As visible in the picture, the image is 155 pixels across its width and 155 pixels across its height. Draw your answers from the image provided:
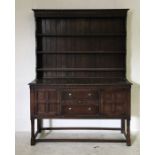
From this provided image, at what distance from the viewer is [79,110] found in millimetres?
3369

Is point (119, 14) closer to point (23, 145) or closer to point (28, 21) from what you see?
point (28, 21)

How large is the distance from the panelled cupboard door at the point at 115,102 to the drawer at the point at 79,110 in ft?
0.37

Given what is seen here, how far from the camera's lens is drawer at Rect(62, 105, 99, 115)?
3.36 m

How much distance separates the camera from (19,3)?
3875mm

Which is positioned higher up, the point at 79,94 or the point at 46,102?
the point at 79,94

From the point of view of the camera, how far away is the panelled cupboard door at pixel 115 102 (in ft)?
11.0

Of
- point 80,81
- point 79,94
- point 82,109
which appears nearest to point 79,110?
point 82,109

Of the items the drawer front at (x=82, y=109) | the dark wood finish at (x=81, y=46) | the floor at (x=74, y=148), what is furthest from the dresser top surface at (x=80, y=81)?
the floor at (x=74, y=148)

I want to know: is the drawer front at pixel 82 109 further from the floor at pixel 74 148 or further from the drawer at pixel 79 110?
the floor at pixel 74 148

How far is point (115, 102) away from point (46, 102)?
3.22 ft

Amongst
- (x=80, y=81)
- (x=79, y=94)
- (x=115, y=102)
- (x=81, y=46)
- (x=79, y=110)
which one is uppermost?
(x=81, y=46)

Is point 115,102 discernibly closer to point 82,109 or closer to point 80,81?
point 82,109

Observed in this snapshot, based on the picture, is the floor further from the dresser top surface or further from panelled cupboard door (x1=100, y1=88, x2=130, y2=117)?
the dresser top surface
